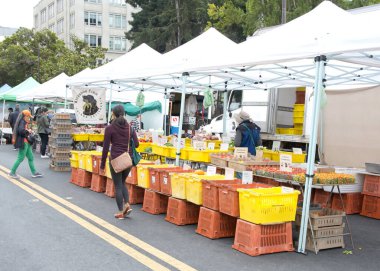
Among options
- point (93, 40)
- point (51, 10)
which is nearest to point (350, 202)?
point (93, 40)

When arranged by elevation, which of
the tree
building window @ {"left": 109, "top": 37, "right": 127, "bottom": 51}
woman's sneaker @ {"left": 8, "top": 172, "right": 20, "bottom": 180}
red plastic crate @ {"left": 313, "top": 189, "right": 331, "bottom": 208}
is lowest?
woman's sneaker @ {"left": 8, "top": 172, "right": 20, "bottom": 180}

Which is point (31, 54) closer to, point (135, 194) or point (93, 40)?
point (93, 40)

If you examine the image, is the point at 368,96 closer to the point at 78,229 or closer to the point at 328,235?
the point at 328,235

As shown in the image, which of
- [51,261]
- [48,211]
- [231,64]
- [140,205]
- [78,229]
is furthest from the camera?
[140,205]

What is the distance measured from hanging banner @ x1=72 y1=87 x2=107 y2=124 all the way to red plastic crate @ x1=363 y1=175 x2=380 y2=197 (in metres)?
8.98

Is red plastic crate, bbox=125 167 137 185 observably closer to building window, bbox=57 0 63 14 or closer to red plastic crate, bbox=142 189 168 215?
red plastic crate, bbox=142 189 168 215

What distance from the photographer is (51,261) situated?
5.39 meters

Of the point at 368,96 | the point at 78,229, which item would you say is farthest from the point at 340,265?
the point at 368,96

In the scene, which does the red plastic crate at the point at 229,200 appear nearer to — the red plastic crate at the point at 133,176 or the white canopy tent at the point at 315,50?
the white canopy tent at the point at 315,50

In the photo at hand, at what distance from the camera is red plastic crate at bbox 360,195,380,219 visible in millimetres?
8654

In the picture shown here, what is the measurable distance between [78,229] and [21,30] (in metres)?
42.5

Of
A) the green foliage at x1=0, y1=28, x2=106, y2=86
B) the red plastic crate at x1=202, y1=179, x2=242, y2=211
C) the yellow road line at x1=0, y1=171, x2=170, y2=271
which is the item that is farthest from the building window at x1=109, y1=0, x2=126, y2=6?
the red plastic crate at x1=202, y1=179, x2=242, y2=211

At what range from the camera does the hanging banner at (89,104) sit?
47.1 ft

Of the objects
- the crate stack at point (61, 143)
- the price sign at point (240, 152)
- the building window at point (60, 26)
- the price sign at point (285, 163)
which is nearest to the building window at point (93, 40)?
the building window at point (60, 26)
